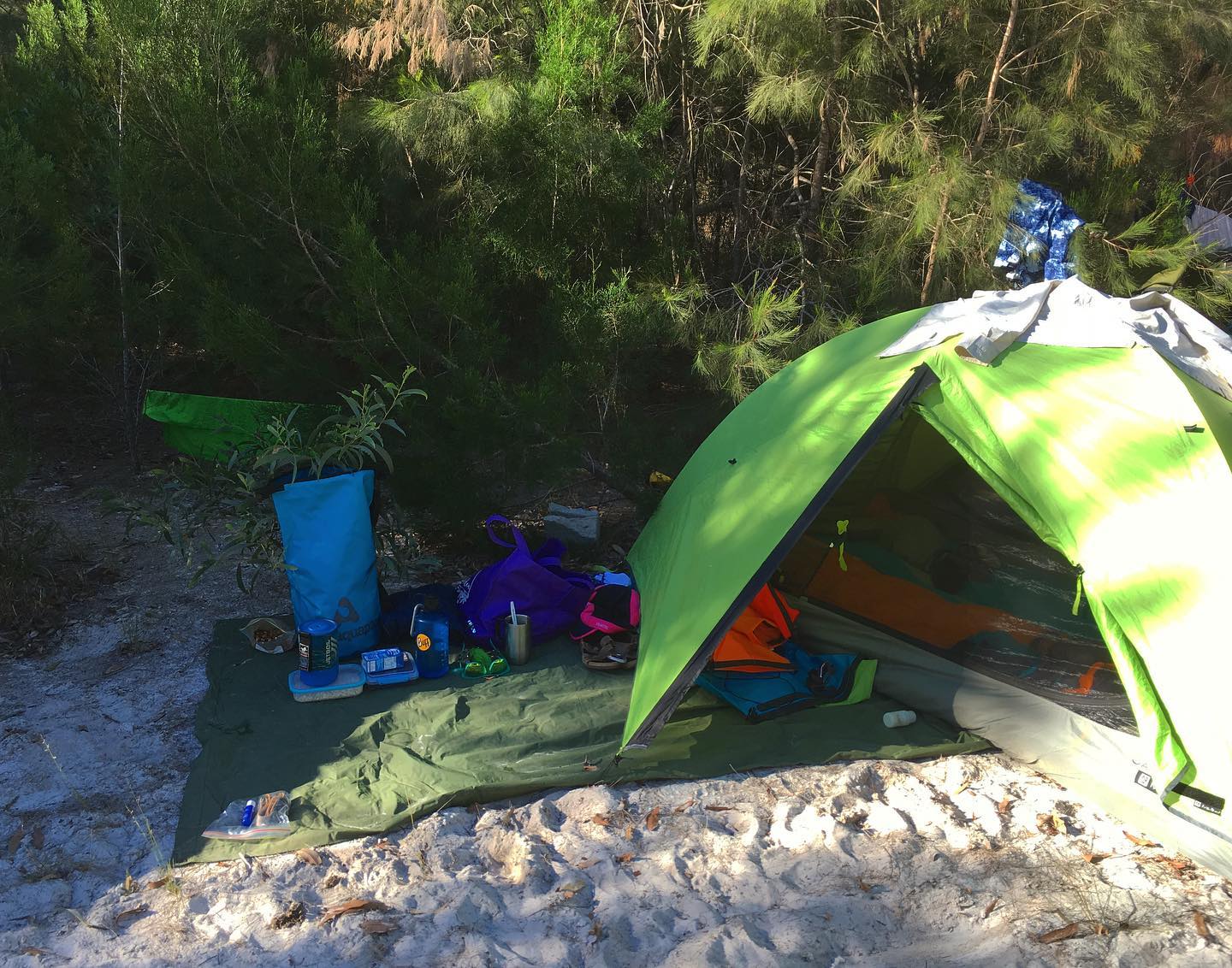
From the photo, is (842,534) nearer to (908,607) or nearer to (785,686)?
(908,607)

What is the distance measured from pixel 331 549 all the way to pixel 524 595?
0.78 metres

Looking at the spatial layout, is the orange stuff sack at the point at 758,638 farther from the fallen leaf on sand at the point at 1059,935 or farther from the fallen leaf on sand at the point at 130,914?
the fallen leaf on sand at the point at 130,914

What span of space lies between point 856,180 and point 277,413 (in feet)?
10.1

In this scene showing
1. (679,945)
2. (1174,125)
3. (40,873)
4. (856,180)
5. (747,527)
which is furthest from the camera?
(1174,125)

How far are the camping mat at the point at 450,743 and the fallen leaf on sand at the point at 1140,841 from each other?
548mm

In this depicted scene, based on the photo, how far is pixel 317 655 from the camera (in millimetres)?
3426

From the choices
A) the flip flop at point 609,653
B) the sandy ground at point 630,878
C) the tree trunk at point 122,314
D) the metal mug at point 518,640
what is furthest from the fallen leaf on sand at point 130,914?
the tree trunk at point 122,314

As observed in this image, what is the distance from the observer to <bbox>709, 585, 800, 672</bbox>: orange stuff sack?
3471mm

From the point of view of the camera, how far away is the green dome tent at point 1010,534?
101 inches

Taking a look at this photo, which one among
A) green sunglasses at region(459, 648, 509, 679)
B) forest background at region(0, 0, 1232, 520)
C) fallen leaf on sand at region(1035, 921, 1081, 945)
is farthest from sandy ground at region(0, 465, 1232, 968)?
forest background at region(0, 0, 1232, 520)

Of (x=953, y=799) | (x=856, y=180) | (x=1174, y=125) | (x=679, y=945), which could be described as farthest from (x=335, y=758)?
(x=1174, y=125)

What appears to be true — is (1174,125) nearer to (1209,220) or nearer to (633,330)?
(1209,220)

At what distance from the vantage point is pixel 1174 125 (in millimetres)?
5117

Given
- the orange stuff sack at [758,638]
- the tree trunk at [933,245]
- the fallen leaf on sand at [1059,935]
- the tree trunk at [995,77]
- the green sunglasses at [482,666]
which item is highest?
the tree trunk at [995,77]
